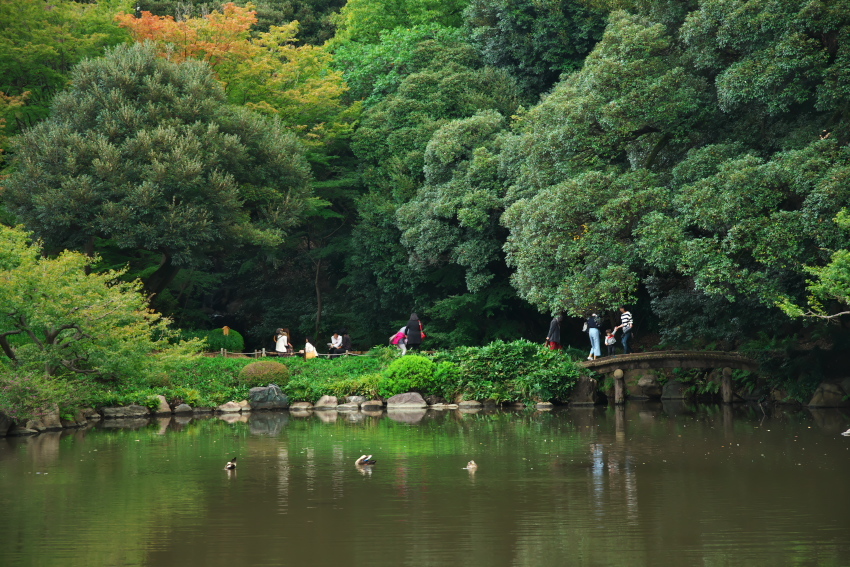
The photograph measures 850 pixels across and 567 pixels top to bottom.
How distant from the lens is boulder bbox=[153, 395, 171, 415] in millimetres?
24297

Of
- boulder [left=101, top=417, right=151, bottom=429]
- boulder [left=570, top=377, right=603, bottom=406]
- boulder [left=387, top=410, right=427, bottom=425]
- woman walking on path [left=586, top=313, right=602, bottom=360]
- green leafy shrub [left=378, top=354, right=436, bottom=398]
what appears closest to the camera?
boulder [left=101, top=417, right=151, bottom=429]

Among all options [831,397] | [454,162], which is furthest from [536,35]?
[831,397]

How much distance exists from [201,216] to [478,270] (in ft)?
27.3

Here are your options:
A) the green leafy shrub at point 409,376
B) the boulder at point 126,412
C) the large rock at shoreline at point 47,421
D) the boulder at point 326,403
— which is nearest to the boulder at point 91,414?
the boulder at point 126,412

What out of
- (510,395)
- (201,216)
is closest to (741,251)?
(510,395)

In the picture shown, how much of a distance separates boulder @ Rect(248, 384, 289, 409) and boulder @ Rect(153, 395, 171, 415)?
2187 mm

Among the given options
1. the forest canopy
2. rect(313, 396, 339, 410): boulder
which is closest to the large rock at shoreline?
rect(313, 396, 339, 410): boulder

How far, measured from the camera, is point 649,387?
2583 cm

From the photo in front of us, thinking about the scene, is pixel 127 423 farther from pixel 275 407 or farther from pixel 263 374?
pixel 263 374

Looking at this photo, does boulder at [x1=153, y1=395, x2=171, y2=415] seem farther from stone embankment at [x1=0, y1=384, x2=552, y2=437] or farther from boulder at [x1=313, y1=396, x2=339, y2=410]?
boulder at [x1=313, y1=396, x2=339, y2=410]

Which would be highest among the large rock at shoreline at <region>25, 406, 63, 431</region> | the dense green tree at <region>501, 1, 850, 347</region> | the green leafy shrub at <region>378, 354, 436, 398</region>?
the dense green tree at <region>501, 1, 850, 347</region>

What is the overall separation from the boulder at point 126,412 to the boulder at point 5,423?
3660 millimetres

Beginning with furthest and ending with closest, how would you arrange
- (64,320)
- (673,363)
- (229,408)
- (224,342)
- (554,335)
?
(224,342)
(554,335)
(229,408)
(673,363)
(64,320)

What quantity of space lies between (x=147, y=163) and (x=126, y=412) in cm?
896
